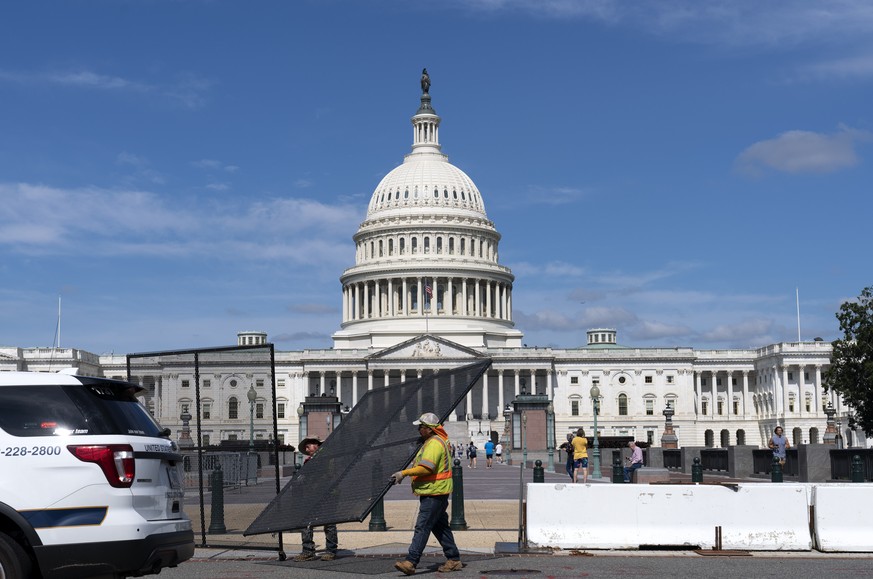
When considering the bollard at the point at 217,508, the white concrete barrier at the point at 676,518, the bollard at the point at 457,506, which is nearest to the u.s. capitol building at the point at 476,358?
the bollard at the point at 457,506

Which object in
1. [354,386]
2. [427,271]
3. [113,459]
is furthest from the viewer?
[427,271]

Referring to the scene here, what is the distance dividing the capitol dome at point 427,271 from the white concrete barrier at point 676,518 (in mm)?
128208

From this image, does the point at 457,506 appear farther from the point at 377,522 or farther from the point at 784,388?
the point at 784,388

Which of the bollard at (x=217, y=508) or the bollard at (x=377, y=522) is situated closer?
the bollard at (x=217, y=508)

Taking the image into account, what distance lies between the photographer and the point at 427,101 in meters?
173

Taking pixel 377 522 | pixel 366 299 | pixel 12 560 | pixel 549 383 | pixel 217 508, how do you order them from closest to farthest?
pixel 12 560
pixel 217 508
pixel 377 522
pixel 549 383
pixel 366 299

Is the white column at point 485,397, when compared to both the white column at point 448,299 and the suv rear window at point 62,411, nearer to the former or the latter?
the white column at point 448,299

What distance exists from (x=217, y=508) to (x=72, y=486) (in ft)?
32.7

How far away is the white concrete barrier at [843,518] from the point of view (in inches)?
768

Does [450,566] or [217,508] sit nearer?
[450,566]

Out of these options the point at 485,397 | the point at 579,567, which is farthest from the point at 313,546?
the point at 485,397

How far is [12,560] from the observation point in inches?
463

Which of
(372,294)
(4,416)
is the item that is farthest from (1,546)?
(372,294)

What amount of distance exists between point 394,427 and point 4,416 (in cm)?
717
